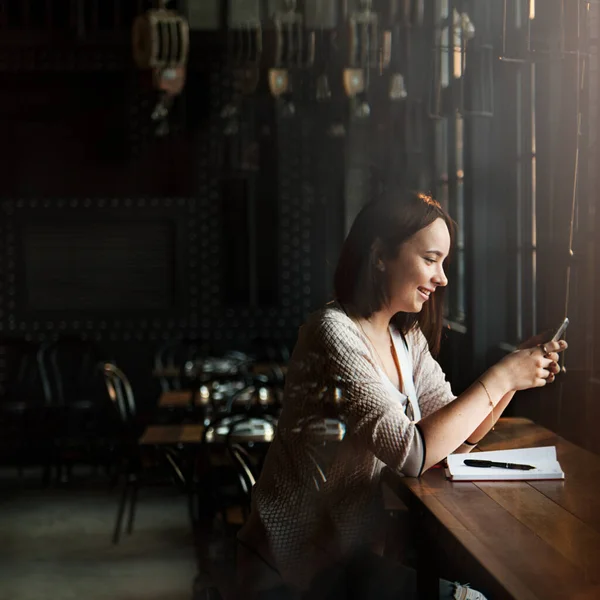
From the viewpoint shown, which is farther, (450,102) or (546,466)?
(450,102)

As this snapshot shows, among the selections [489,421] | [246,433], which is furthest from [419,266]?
[246,433]

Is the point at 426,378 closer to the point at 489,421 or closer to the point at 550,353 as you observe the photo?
the point at 489,421

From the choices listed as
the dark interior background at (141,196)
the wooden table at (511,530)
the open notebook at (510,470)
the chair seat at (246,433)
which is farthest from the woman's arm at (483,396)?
the dark interior background at (141,196)

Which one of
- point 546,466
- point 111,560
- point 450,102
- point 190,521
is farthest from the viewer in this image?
point 190,521

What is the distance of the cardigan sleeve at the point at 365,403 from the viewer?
4.56 feet

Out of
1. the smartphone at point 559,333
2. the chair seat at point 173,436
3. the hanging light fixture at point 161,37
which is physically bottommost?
the chair seat at point 173,436

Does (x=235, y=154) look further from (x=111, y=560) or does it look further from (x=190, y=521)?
(x=111, y=560)

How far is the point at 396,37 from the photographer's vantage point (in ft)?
7.45

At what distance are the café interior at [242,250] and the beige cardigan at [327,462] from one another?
4 cm

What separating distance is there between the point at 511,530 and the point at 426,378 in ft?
1.13

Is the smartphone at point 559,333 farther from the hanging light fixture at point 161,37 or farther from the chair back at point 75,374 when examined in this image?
the chair back at point 75,374

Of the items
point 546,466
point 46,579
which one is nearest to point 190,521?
point 46,579

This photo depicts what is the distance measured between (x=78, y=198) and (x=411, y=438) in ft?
14.4

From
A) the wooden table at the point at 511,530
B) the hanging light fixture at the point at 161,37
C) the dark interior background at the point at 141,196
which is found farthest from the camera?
the dark interior background at the point at 141,196
